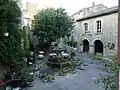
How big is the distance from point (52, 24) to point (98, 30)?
247 inches

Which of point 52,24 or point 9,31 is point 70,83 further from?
point 52,24

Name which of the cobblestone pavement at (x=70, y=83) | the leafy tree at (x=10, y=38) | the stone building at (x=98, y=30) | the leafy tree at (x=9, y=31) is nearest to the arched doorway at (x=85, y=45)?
the stone building at (x=98, y=30)

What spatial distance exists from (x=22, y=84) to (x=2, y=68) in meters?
2.34

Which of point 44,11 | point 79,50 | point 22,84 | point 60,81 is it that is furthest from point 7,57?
point 79,50

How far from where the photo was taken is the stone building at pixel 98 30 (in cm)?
1916

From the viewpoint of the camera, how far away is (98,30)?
21719 mm

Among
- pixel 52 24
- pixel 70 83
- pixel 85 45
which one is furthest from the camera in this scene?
pixel 85 45

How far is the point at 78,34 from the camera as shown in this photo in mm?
26375

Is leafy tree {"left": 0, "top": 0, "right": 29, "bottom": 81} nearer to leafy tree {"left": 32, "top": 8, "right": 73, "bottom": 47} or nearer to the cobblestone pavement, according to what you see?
the cobblestone pavement

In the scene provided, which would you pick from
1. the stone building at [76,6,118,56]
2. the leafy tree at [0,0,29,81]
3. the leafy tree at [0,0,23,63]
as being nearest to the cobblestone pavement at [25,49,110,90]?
the leafy tree at [0,0,29,81]

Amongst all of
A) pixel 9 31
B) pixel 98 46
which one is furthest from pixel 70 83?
pixel 98 46

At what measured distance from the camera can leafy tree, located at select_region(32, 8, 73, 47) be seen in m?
20.7

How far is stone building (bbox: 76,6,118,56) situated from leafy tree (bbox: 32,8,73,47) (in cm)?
317

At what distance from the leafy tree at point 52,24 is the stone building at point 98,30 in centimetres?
317
